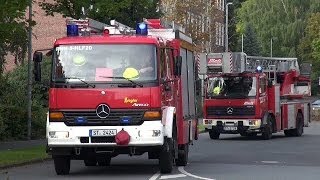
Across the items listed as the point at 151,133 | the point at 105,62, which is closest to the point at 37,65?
the point at 105,62

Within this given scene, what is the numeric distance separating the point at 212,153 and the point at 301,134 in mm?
14622

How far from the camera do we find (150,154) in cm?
1775

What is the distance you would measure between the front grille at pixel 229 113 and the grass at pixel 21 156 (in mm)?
10574

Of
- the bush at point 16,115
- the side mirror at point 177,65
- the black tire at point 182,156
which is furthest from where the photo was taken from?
the bush at point 16,115

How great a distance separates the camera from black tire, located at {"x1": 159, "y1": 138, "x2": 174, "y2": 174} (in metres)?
17.1

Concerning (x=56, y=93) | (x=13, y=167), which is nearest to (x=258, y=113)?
(x=13, y=167)

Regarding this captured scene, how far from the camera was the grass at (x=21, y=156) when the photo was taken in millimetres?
20064

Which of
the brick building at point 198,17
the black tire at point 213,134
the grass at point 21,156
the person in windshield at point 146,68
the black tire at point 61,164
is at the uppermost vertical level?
the brick building at point 198,17

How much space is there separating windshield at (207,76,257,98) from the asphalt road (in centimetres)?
637

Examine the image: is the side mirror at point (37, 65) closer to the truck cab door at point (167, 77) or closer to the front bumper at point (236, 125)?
the truck cab door at point (167, 77)

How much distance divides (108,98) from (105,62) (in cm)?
76

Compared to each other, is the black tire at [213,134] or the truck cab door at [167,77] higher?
the truck cab door at [167,77]

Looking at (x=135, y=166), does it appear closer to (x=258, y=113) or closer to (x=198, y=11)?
(x=258, y=113)

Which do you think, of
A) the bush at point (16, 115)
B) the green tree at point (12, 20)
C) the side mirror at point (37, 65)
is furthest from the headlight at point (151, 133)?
the bush at point (16, 115)
